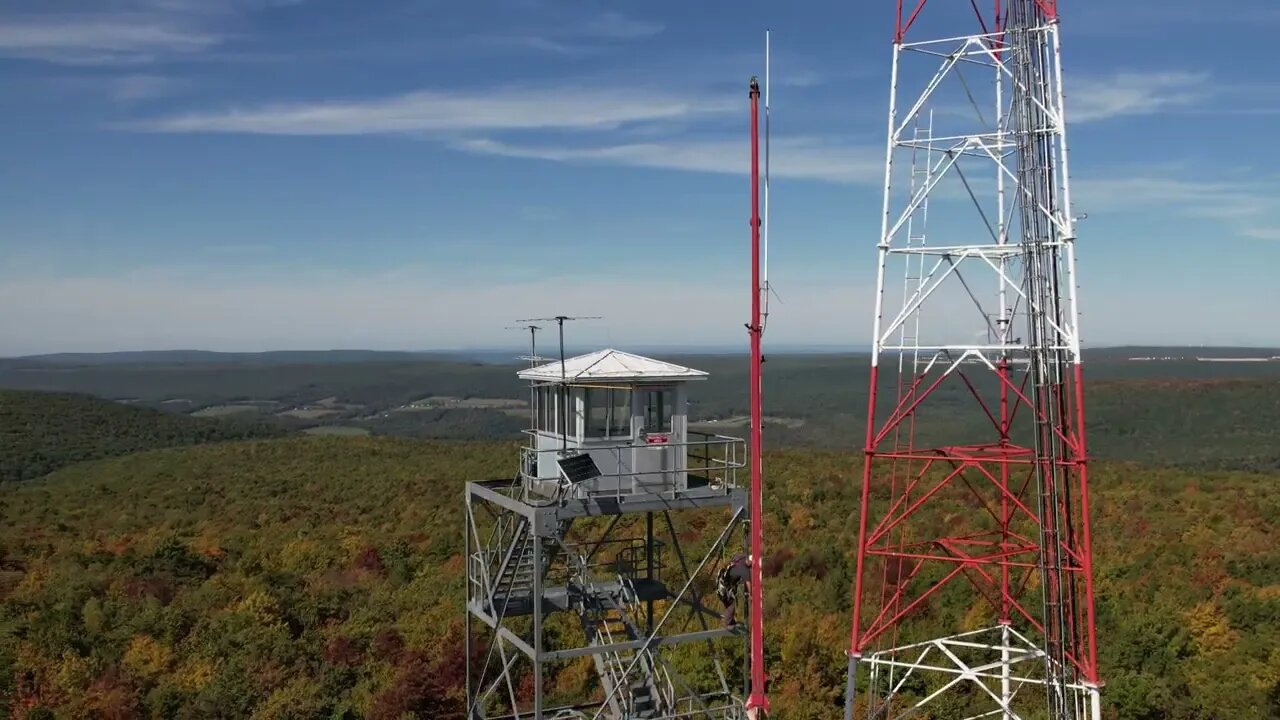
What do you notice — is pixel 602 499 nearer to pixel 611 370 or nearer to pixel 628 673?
pixel 611 370

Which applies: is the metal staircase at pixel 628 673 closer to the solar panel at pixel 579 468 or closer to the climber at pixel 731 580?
the climber at pixel 731 580

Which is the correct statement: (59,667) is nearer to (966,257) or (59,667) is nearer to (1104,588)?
(966,257)

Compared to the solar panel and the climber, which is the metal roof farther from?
the climber

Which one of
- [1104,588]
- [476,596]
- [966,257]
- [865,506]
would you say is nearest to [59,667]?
[476,596]

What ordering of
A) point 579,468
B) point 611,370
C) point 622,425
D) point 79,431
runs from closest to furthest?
point 579,468
point 611,370
point 622,425
point 79,431

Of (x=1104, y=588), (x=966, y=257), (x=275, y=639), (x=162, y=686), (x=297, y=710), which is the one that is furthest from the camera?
(x=1104, y=588)

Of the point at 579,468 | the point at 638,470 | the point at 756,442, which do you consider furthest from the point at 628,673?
the point at 756,442
